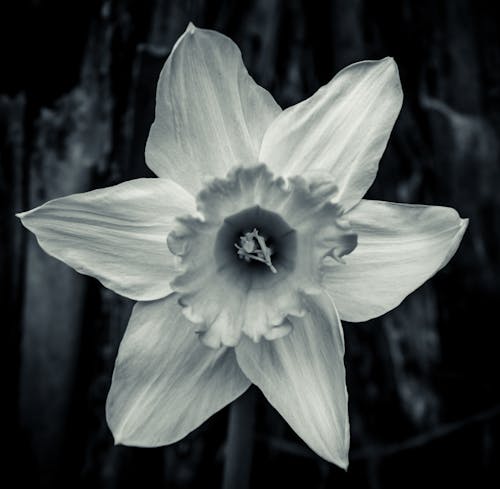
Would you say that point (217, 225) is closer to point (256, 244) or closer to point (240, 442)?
point (256, 244)

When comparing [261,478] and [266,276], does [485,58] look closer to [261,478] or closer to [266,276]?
[266,276]

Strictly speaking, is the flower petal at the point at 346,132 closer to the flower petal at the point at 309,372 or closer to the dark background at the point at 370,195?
the flower petal at the point at 309,372

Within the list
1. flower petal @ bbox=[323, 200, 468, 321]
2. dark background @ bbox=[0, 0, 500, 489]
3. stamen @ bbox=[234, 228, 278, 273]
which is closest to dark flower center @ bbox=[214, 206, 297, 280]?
stamen @ bbox=[234, 228, 278, 273]

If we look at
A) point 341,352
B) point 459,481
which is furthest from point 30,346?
point 459,481

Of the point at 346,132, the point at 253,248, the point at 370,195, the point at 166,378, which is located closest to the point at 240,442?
the point at 166,378

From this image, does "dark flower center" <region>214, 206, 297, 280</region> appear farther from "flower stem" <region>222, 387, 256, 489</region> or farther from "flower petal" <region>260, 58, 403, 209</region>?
"flower stem" <region>222, 387, 256, 489</region>

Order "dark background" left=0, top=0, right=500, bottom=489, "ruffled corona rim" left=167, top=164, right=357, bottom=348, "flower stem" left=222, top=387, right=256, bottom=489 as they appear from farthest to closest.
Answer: "dark background" left=0, top=0, right=500, bottom=489 → "flower stem" left=222, top=387, right=256, bottom=489 → "ruffled corona rim" left=167, top=164, right=357, bottom=348

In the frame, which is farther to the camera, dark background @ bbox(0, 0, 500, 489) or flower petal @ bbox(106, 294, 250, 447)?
dark background @ bbox(0, 0, 500, 489)
